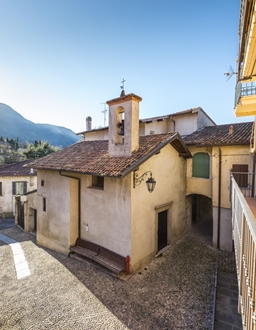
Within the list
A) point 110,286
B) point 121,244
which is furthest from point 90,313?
point 121,244

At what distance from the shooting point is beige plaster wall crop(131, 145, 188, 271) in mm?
8008

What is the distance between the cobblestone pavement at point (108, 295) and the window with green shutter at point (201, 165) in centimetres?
445

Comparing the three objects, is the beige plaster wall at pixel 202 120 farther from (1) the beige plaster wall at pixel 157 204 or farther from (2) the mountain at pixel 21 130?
(2) the mountain at pixel 21 130

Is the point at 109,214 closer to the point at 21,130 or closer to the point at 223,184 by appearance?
A: the point at 223,184

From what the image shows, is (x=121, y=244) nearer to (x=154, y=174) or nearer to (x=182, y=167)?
(x=154, y=174)

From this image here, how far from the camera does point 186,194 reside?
1192cm

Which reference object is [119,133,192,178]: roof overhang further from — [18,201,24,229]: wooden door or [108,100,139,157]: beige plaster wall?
[18,201,24,229]: wooden door

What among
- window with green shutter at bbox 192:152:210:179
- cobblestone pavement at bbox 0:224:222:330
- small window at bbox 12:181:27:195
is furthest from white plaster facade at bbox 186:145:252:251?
small window at bbox 12:181:27:195

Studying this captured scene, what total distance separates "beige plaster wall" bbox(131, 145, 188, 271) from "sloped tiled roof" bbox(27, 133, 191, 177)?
62 cm

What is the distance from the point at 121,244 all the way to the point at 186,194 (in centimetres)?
588

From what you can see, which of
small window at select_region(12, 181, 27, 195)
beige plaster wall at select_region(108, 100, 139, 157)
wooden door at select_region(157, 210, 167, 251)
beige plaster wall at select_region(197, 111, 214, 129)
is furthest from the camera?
small window at select_region(12, 181, 27, 195)

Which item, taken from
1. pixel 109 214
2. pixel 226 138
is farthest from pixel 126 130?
pixel 226 138

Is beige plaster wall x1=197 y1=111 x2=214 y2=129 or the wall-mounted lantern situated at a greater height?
beige plaster wall x1=197 y1=111 x2=214 y2=129

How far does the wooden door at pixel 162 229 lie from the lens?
1020 cm
